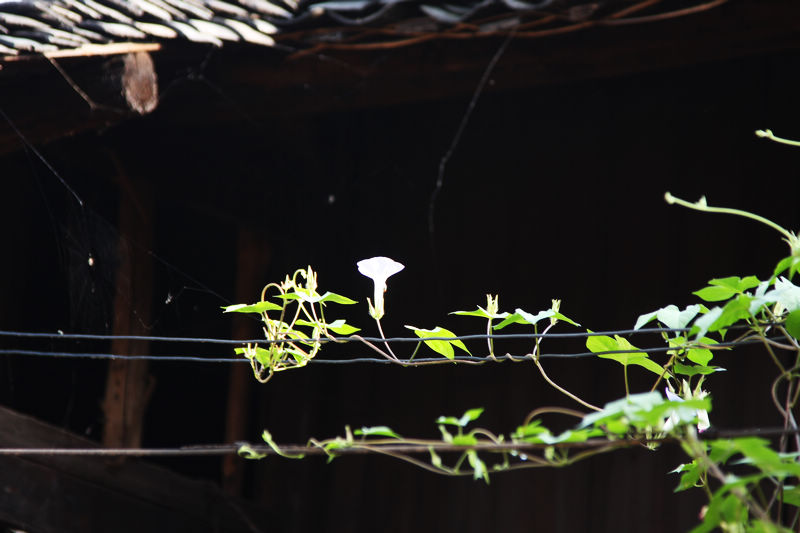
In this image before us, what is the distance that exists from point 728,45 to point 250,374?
1.95 m

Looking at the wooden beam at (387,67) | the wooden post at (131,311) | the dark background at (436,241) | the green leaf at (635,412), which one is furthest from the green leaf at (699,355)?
the wooden post at (131,311)

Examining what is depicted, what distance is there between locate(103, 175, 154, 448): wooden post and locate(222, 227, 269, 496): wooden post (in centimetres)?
38

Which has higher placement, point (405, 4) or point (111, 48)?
point (405, 4)

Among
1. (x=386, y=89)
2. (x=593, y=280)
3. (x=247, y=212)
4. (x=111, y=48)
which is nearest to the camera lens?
(x=111, y=48)

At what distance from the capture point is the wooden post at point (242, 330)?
3.04 meters

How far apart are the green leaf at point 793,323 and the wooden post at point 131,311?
1943 millimetres

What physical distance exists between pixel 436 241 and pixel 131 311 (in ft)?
3.41

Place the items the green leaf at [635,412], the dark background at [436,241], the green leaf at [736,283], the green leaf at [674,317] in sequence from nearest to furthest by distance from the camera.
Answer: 1. the green leaf at [635,412]
2. the green leaf at [736,283]
3. the green leaf at [674,317]
4. the dark background at [436,241]

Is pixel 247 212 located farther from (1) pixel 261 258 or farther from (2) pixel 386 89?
(2) pixel 386 89

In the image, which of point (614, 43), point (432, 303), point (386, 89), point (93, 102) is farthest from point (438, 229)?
point (93, 102)

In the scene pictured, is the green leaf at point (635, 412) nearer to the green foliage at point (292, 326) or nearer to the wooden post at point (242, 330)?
the green foliage at point (292, 326)

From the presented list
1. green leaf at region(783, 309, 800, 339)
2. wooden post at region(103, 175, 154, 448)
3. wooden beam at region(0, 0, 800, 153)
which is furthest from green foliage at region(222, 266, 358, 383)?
wooden post at region(103, 175, 154, 448)

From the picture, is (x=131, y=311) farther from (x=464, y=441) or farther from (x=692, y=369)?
(x=464, y=441)

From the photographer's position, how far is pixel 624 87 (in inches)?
108
